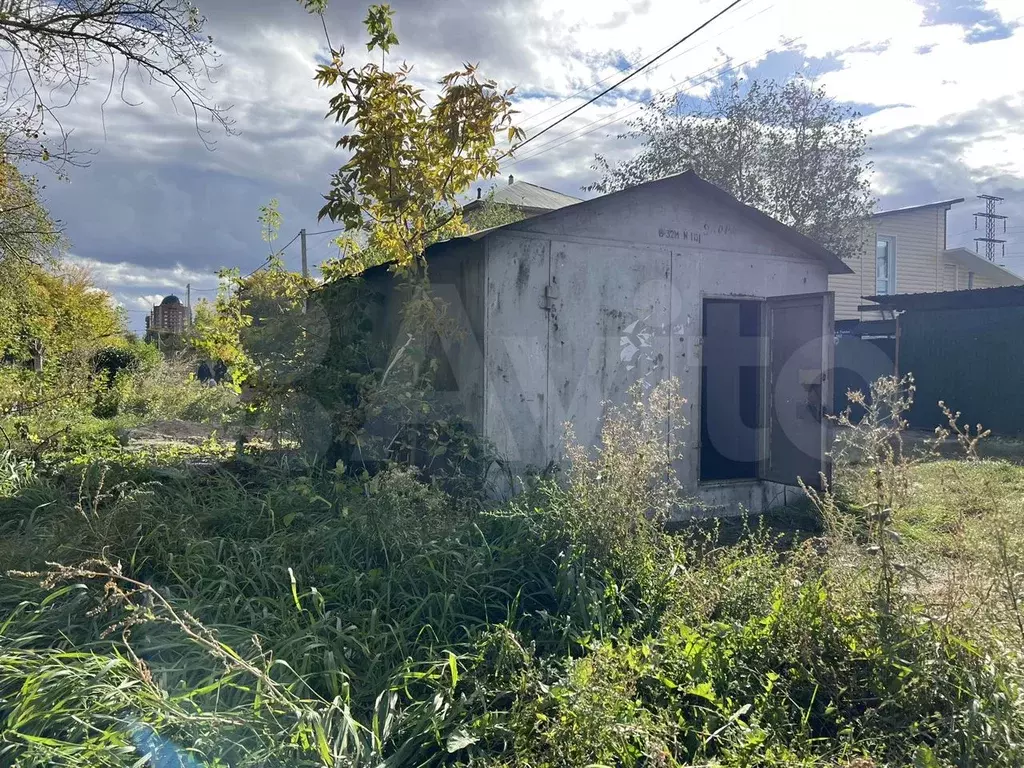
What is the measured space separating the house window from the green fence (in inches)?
343

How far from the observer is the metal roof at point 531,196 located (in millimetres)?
17013

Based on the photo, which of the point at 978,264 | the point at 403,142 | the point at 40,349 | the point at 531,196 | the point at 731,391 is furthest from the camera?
the point at 978,264

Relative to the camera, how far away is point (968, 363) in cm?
1306

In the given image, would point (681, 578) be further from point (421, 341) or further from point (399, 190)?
point (399, 190)

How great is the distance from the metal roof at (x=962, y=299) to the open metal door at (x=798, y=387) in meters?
7.28

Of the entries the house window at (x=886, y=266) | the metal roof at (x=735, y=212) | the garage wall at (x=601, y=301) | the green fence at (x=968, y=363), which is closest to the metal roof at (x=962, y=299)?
the green fence at (x=968, y=363)

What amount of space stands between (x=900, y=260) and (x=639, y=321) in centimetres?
1995

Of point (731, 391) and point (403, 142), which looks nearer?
point (403, 142)

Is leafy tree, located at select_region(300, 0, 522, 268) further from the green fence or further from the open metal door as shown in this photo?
the green fence

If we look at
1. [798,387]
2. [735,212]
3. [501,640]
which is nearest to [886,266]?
[798,387]

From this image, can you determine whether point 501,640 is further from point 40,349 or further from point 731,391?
point 40,349

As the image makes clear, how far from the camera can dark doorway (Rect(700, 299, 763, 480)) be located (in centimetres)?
736

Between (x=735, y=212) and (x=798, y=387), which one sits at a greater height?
(x=735, y=212)

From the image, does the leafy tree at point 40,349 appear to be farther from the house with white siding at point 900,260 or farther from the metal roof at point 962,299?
the house with white siding at point 900,260
